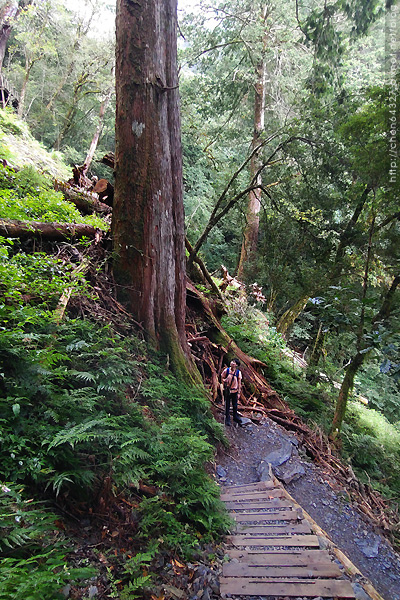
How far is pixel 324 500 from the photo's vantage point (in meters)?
5.46

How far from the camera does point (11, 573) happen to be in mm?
1726

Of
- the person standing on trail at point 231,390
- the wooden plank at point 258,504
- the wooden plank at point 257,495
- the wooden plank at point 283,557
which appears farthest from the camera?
the person standing on trail at point 231,390

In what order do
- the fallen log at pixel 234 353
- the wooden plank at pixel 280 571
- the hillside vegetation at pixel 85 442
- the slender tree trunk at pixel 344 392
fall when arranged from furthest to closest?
1. the fallen log at pixel 234 353
2. the slender tree trunk at pixel 344 392
3. the wooden plank at pixel 280 571
4. the hillside vegetation at pixel 85 442

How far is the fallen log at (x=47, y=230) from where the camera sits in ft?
16.1

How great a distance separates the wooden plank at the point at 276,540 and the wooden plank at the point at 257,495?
763mm

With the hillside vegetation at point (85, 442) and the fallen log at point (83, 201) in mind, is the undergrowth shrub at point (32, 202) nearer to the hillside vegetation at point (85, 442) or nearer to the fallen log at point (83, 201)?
the hillside vegetation at point (85, 442)

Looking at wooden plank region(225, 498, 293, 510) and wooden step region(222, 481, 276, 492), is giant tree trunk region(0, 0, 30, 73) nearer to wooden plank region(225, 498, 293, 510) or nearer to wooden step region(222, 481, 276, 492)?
wooden step region(222, 481, 276, 492)

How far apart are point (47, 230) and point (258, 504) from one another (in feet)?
16.0

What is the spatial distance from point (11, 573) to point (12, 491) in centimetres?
55

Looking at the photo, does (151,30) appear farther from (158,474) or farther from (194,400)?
(158,474)

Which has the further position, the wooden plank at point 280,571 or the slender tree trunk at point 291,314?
the slender tree trunk at point 291,314

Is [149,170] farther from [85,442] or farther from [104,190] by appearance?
[85,442]

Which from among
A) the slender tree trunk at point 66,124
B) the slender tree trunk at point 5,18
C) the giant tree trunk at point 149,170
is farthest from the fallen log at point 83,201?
the slender tree trunk at point 66,124

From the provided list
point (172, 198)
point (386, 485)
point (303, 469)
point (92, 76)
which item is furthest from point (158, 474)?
point (92, 76)
